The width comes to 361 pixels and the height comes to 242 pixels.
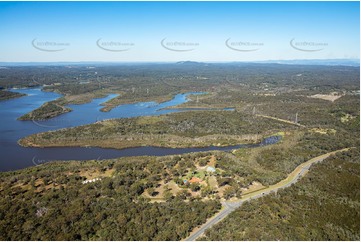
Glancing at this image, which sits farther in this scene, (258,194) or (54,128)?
(54,128)

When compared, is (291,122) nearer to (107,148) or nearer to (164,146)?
(164,146)

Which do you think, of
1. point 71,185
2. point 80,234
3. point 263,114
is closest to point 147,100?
point 263,114

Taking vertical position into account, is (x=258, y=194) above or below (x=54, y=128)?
above

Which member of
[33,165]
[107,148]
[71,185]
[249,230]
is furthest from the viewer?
[107,148]

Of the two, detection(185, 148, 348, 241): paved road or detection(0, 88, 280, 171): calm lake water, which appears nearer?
detection(185, 148, 348, 241): paved road
